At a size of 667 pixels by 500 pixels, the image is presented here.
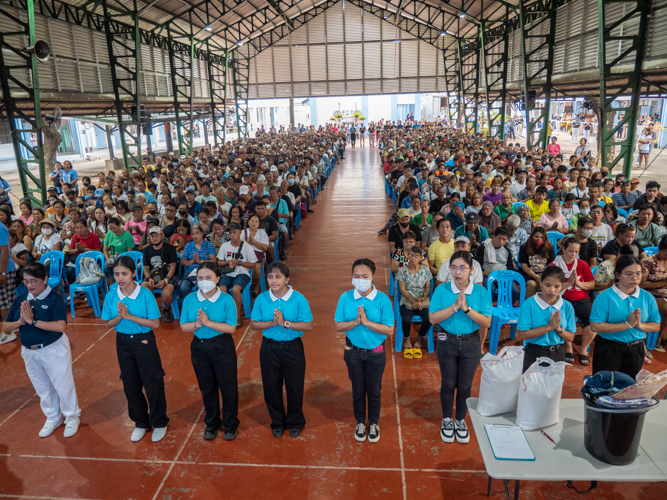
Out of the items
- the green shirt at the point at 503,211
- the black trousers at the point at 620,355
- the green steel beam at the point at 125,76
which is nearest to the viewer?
the black trousers at the point at 620,355

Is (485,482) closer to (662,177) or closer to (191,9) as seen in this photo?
(662,177)

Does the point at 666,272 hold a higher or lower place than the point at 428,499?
higher

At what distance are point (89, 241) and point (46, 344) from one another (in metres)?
3.14

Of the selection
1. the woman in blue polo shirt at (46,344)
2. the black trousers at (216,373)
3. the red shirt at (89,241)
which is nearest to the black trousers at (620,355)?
the black trousers at (216,373)

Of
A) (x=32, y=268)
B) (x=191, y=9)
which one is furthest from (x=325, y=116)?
(x=32, y=268)

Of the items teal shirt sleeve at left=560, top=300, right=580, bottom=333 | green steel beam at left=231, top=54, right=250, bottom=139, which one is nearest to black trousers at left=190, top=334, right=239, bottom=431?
teal shirt sleeve at left=560, top=300, right=580, bottom=333

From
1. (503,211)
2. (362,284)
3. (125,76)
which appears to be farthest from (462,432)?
(125,76)

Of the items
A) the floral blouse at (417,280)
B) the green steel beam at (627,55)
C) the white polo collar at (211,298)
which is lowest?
the floral blouse at (417,280)

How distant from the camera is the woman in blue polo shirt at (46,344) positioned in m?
3.39

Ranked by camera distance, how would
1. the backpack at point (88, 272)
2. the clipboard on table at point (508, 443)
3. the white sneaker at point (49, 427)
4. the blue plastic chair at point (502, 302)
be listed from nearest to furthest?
the clipboard on table at point (508, 443) → the white sneaker at point (49, 427) → the blue plastic chair at point (502, 302) → the backpack at point (88, 272)

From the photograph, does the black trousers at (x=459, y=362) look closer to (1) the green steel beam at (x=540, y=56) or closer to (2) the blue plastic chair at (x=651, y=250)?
(2) the blue plastic chair at (x=651, y=250)

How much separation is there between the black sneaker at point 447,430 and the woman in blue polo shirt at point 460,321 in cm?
23

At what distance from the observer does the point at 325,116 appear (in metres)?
44.6

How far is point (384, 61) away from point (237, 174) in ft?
76.3
